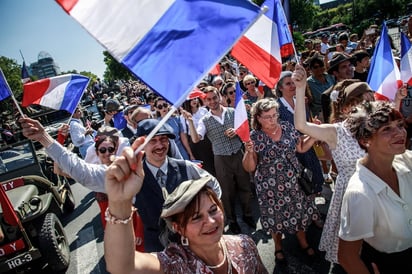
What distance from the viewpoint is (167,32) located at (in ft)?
5.34

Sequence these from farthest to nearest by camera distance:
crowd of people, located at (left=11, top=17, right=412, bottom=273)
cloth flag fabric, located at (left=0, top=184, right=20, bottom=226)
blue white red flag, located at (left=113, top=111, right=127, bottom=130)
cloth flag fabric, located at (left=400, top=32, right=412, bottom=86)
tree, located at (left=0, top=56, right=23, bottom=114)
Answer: tree, located at (left=0, top=56, right=23, bottom=114), blue white red flag, located at (left=113, top=111, right=127, bottom=130), cloth flag fabric, located at (left=400, top=32, right=412, bottom=86), cloth flag fabric, located at (left=0, top=184, right=20, bottom=226), crowd of people, located at (left=11, top=17, right=412, bottom=273)

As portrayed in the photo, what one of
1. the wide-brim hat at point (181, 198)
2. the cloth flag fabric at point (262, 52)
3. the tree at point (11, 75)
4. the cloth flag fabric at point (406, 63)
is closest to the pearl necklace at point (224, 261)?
the wide-brim hat at point (181, 198)

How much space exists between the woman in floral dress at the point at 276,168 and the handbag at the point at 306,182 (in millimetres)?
52

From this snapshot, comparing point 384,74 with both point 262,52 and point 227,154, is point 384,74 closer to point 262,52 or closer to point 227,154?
point 262,52

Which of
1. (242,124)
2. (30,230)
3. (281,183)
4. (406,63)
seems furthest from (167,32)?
(30,230)

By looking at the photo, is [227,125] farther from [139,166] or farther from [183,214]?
[139,166]

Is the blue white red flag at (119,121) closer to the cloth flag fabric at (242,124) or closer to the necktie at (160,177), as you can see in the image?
the cloth flag fabric at (242,124)

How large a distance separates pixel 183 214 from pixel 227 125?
9.00ft

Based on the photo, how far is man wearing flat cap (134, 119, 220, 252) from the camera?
2441 mm

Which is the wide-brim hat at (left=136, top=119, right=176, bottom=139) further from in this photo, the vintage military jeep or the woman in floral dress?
the vintage military jeep

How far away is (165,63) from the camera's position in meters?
1.60

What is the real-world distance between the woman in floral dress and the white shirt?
4.09 ft

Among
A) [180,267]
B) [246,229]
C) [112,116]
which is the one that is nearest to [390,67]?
[246,229]

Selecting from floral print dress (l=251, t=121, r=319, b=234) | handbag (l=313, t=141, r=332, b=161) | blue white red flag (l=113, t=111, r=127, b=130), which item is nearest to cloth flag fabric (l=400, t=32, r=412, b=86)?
handbag (l=313, t=141, r=332, b=161)
